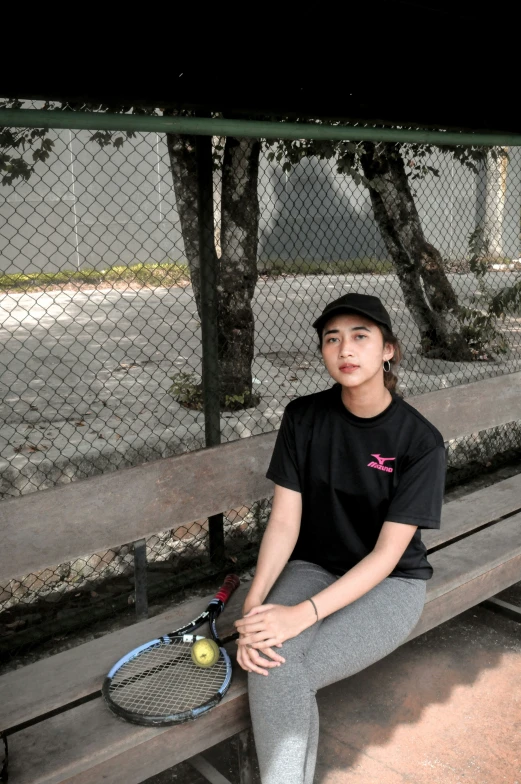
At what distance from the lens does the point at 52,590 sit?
405 centimetres

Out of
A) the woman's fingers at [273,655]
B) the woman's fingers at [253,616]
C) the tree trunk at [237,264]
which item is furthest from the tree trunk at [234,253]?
the woman's fingers at [273,655]

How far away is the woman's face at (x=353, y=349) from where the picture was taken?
240cm

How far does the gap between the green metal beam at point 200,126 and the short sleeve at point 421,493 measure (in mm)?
1312

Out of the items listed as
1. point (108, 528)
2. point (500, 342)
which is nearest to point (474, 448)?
point (500, 342)

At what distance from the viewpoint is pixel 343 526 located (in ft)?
8.30

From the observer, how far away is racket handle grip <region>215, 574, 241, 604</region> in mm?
2686

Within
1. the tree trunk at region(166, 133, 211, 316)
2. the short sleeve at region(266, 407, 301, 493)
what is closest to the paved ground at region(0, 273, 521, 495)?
the tree trunk at region(166, 133, 211, 316)

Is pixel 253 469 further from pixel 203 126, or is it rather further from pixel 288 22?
pixel 288 22

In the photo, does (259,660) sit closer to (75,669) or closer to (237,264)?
(75,669)

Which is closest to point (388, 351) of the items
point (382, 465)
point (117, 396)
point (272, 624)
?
point (382, 465)

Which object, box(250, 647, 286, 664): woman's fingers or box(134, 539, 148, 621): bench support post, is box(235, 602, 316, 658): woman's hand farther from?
box(134, 539, 148, 621): bench support post

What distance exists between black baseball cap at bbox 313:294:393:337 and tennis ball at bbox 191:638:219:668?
3.37 ft

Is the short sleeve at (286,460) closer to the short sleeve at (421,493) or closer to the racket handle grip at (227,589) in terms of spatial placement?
the short sleeve at (421,493)

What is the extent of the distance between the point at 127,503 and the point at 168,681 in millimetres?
692
